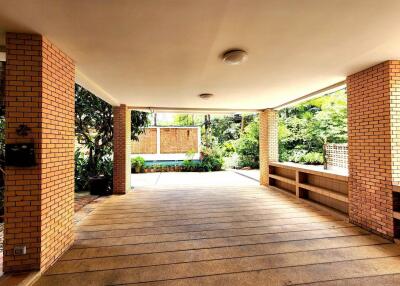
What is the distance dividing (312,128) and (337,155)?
552 centimetres

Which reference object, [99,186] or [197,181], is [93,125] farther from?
[197,181]

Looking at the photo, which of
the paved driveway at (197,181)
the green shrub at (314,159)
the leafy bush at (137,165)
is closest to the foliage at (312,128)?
the green shrub at (314,159)

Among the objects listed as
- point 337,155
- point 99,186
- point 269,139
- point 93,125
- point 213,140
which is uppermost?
point 93,125

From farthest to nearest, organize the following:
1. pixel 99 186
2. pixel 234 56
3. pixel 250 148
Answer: pixel 250 148, pixel 99 186, pixel 234 56

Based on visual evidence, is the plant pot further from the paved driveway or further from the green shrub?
the green shrub

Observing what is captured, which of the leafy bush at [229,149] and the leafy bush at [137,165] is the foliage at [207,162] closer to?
the leafy bush at [229,149]

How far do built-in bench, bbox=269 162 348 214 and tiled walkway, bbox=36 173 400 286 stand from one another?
16.8 inches

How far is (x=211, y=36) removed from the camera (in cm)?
235

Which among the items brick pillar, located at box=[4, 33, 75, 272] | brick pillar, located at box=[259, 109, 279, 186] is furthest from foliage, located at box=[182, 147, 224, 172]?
brick pillar, located at box=[4, 33, 75, 272]

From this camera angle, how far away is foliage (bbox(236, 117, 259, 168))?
39.0ft

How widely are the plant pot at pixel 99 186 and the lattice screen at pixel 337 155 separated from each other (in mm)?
6041

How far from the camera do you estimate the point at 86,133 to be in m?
6.51

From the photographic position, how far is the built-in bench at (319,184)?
164 inches

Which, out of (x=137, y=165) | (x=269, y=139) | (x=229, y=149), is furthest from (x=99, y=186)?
(x=229, y=149)
